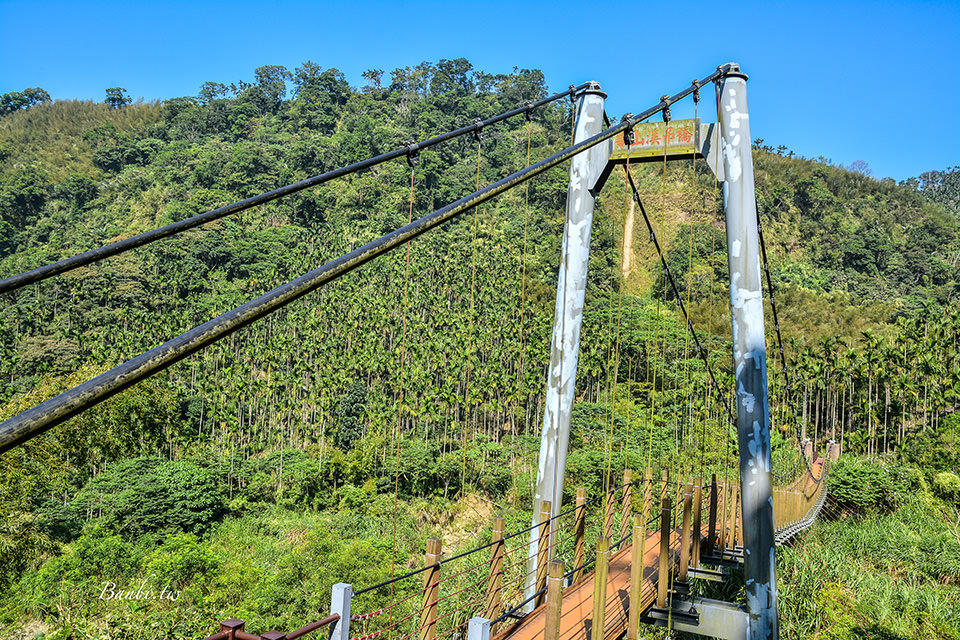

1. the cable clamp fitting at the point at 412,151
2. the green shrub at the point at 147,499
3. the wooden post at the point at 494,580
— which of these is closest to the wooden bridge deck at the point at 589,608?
the wooden post at the point at 494,580

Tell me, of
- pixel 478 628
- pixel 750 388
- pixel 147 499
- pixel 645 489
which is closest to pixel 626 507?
pixel 645 489

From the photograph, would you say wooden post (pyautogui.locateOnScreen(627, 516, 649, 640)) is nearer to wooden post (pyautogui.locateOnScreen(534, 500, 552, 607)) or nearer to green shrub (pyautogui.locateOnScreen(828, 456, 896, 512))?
wooden post (pyautogui.locateOnScreen(534, 500, 552, 607))

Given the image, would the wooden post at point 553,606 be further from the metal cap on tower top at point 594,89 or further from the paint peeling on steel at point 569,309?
the metal cap on tower top at point 594,89

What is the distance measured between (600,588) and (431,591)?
0.82 meters

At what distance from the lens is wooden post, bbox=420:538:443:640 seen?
111 inches

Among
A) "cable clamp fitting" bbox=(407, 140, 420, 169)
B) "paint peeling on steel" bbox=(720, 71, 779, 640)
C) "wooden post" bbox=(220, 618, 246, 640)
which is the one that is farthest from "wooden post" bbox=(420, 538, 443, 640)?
"paint peeling on steel" bbox=(720, 71, 779, 640)

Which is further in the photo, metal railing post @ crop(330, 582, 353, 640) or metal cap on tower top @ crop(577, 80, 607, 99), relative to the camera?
metal cap on tower top @ crop(577, 80, 607, 99)

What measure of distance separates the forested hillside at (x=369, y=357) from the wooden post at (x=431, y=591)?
0.64 metres

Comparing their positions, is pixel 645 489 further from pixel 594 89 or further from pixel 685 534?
pixel 594 89

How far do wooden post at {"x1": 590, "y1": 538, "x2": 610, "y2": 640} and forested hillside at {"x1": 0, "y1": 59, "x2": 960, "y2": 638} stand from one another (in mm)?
715

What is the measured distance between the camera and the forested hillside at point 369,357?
13.7 m

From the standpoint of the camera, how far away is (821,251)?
4481 centimetres

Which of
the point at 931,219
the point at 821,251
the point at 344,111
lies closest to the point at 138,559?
the point at 821,251

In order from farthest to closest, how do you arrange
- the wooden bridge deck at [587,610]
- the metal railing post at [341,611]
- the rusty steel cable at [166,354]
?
1. the wooden bridge deck at [587,610]
2. the metal railing post at [341,611]
3. the rusty steel cable at [166,354]
